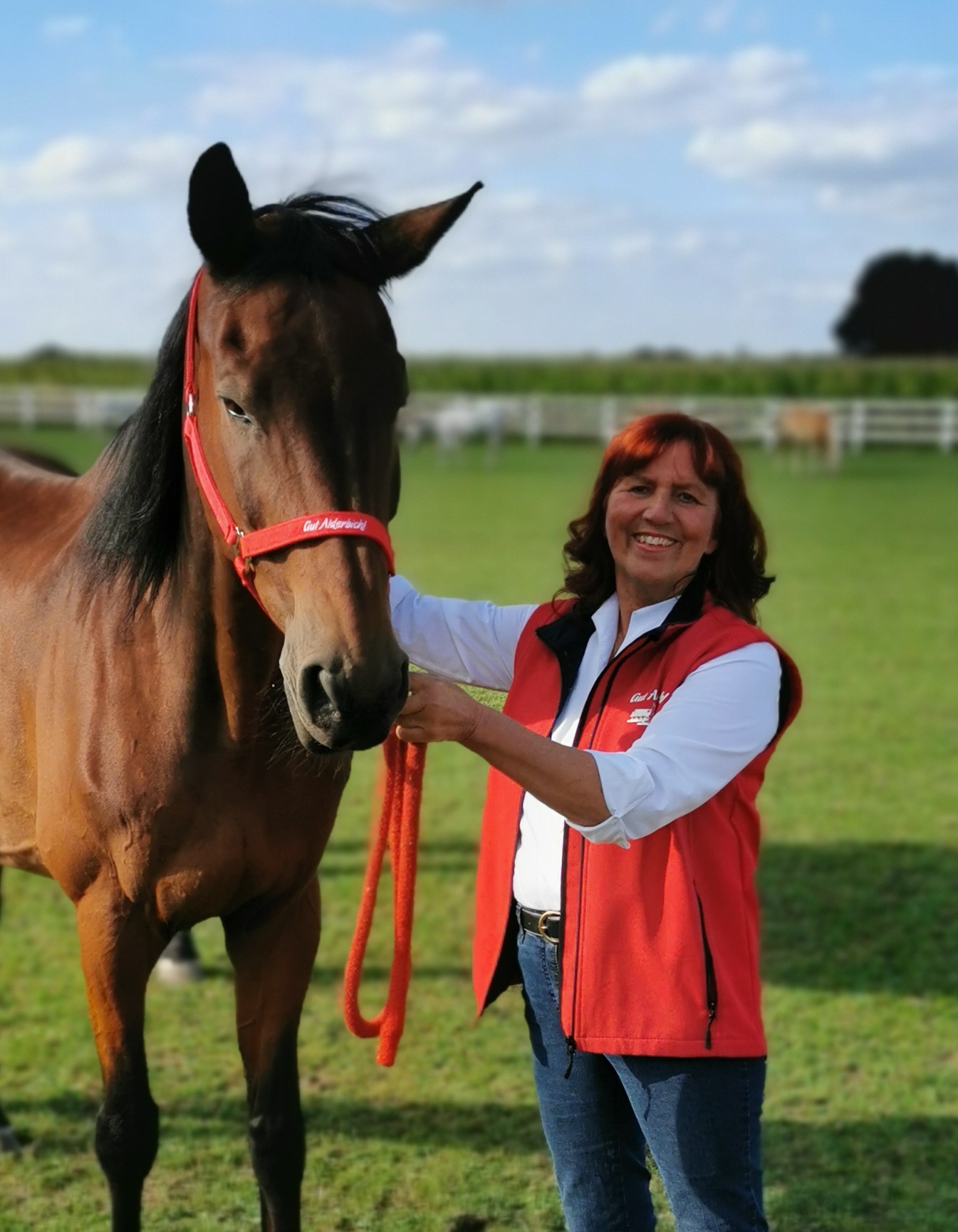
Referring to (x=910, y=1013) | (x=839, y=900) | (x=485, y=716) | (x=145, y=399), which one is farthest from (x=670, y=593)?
(x=839, y=900)

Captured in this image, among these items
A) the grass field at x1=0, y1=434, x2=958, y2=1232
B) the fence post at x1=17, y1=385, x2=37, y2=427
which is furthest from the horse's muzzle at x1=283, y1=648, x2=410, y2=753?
the fence post at x1=17, y1=385, x2=37, y2=427

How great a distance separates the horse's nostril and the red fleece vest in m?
0.56

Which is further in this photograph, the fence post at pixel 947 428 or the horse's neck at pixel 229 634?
the fence post at pixel 947 428

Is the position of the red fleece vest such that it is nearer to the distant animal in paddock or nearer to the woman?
the woman

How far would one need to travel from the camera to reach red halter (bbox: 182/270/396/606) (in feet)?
6.09

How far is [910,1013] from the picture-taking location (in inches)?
160

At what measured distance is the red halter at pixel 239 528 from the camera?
1855 millimetres

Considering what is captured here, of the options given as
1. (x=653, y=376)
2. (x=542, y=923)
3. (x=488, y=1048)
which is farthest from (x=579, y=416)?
(x=542, y=923)

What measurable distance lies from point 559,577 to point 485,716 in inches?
378

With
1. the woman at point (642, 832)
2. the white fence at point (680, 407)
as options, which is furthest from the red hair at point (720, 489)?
the white fence at point (680, 407)

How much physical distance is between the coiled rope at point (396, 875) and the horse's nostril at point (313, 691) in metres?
0.49

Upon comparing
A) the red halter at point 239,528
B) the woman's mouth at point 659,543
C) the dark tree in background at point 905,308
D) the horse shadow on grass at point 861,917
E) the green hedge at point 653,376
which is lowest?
the horse shadow on grass at point 861,917

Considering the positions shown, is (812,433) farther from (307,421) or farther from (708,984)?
(307,421)

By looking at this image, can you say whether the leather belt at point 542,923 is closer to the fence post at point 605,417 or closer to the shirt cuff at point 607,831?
the shirt cuff at point 607,831
